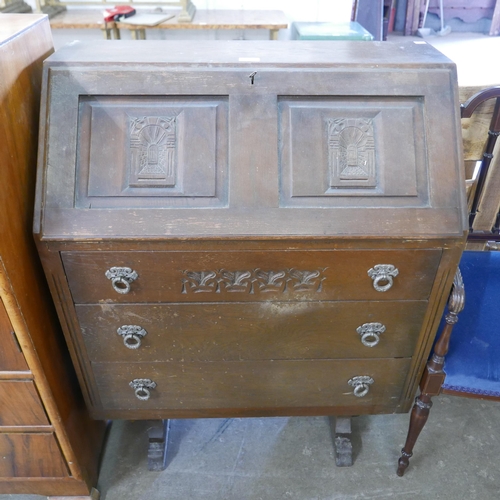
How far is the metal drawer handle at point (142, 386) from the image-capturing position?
145 cm

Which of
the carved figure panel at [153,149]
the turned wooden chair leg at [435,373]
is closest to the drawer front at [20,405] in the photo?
the carved figure panel at [153,149]

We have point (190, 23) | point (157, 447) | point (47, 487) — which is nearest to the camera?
point (47, 487)

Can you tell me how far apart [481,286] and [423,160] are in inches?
25.5

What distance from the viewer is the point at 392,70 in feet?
3.96

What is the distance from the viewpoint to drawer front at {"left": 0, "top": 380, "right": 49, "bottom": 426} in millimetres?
1287

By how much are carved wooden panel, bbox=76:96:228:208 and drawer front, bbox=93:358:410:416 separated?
1.84 ft

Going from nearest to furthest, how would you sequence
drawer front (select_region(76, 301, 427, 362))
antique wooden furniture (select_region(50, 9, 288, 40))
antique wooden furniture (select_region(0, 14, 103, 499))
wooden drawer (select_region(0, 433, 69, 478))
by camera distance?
1. antique wooden furniture (select_region(0, 14, 103, 499))
2. drawer front (select_region(76, 301, 427, 362))
3. wooden drawer (select_region(0, 433, 69, 478))
4. antique wooden furniture (select_region(50, 9, 288, 40))

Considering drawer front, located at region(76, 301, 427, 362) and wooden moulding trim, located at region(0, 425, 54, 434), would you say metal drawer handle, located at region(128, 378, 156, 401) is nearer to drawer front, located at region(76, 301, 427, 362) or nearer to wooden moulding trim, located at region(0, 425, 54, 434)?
drawer front, located at region(76, 301, 427, 362)

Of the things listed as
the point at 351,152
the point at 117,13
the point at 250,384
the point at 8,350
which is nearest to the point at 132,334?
the point at 8,350

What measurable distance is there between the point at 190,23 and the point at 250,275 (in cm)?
225

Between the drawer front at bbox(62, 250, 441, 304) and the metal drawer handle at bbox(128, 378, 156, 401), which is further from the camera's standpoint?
the metal drawer handle at bbox(128, 378, 156, 401)

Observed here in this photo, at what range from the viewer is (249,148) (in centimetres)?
118

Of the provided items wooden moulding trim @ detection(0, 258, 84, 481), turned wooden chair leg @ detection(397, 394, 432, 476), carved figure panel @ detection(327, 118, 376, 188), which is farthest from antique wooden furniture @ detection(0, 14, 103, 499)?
turned wooden chair leg @ detection(397, 394, 432, 476)

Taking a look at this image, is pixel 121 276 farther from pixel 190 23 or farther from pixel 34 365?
pixel 190 23
